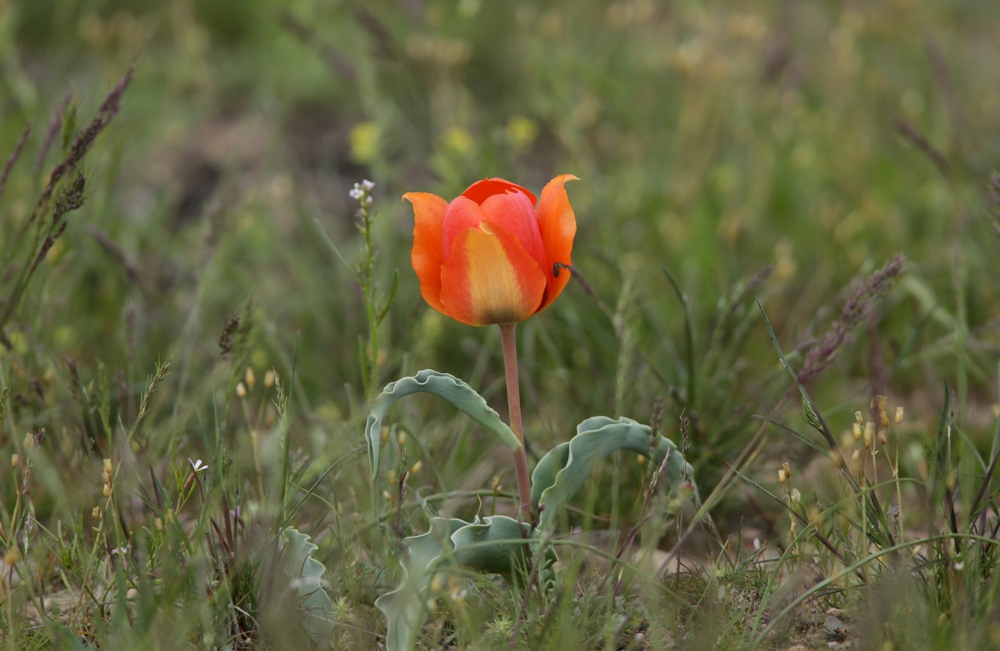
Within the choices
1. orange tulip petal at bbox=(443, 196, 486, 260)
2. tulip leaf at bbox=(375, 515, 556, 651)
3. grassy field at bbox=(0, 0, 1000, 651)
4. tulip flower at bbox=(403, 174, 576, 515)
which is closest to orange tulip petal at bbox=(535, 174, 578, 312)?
tulip flower at bbox=(403, 174, 576, 515)

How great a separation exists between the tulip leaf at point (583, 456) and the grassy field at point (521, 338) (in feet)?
0.18

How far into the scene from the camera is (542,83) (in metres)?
3.21

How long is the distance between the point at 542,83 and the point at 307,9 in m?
1.19

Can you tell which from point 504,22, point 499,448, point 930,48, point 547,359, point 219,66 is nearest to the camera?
point 499,448

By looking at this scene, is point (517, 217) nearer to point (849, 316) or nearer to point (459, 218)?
point (459, 218)

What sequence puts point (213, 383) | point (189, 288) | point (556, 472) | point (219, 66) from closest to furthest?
point (556, 472) → point (213, 383) → point (189, 288) → point (219, 66)

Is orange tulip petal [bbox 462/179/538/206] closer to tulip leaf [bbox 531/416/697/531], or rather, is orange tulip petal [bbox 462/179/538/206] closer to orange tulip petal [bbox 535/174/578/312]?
orange tulip petal [bbox 535/174/578/312]

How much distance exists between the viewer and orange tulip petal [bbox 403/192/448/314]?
1.25m

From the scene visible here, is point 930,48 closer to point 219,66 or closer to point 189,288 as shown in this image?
point 189,288

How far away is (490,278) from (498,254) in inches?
1.5

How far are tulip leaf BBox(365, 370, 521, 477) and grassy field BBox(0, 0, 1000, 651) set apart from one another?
4 centimetres

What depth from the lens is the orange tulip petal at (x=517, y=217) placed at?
1.18 metres

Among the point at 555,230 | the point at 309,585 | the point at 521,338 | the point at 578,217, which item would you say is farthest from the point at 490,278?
the point at 578,217

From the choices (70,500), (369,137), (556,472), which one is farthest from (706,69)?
(70,500)
